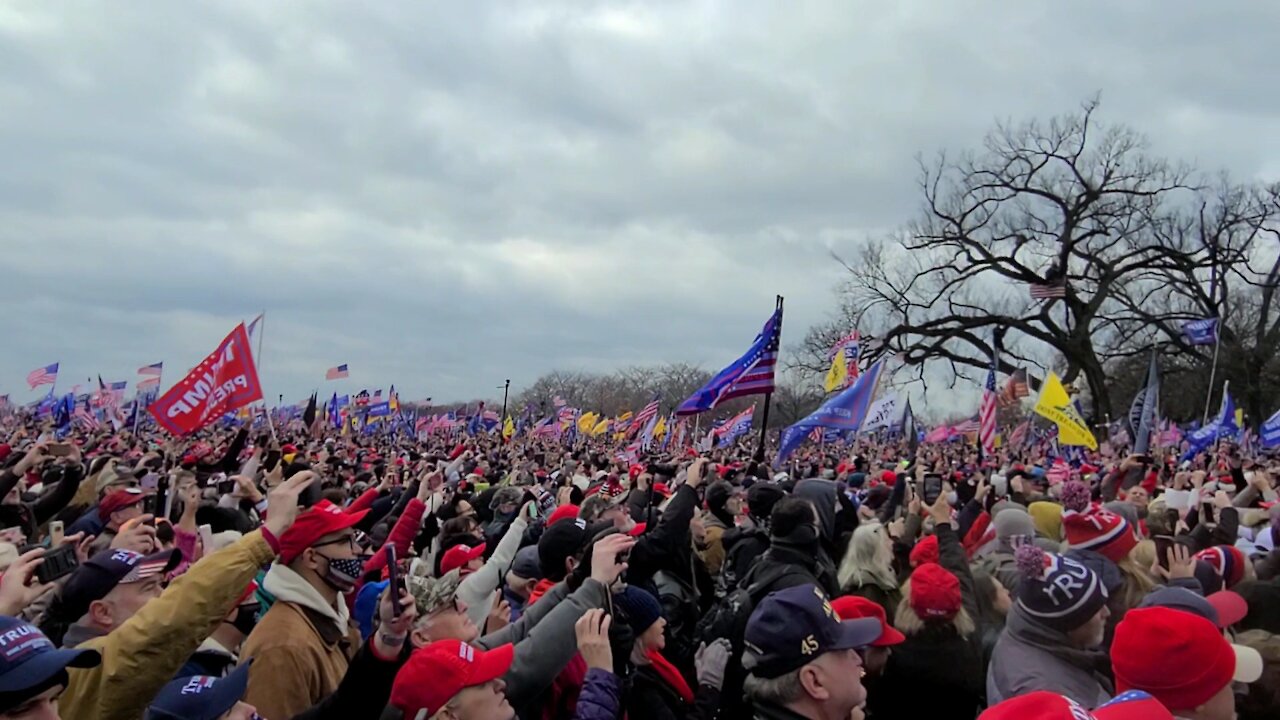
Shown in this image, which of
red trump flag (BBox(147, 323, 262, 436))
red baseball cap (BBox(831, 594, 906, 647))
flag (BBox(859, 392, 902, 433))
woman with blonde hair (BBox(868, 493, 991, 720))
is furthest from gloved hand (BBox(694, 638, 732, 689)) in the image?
flag (BBox(859, 392, 902, 433))

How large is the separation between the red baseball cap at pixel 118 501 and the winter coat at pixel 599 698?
495 centimetres

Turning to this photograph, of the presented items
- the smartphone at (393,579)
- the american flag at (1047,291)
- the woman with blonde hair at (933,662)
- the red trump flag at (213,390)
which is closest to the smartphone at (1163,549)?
the woman with blonde hair at (933,662)

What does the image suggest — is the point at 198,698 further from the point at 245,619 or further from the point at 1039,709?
the point at 1039,709

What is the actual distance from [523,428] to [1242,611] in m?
45.1

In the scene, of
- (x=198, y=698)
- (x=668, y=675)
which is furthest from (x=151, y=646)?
(x=668, y=675)

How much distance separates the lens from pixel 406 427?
1870 inches

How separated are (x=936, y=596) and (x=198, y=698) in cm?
312

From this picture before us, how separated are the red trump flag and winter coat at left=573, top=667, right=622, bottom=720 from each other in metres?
9.20

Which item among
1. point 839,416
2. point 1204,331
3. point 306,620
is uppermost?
point 1204,331

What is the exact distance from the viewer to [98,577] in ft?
11.9

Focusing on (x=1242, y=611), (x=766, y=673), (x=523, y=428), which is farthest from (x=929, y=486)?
(x=523, y=428)

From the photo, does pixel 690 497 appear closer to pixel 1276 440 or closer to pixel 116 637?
pixel 116 637

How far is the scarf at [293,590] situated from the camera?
3693mm

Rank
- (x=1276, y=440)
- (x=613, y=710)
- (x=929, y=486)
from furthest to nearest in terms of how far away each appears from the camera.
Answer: (x=1276, y=440), (x=929, y=486), (x=613, y=710)
